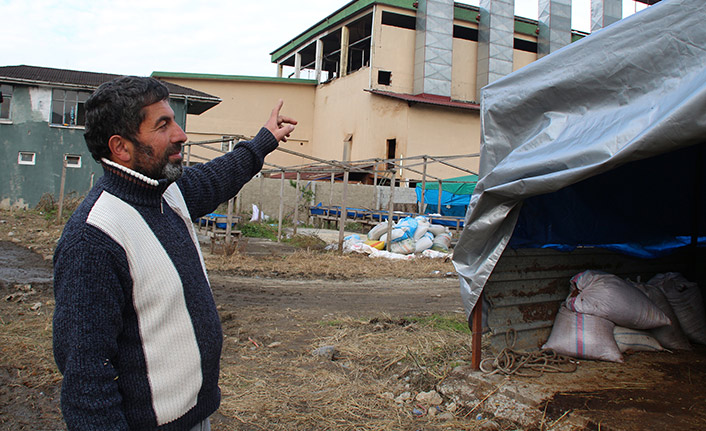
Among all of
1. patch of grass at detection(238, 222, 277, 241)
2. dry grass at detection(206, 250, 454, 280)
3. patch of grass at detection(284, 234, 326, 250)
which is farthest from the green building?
dry grass at detection(206, 250, 454, 280)

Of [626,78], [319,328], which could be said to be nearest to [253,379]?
[319,328]

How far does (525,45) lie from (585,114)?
28515 millimetres

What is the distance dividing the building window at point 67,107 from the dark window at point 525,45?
21.9 m

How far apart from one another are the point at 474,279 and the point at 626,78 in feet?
5.29

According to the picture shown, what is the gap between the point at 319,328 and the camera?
5.74 metres

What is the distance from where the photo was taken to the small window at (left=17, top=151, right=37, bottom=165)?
70.5 ft

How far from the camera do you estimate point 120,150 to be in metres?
1.62

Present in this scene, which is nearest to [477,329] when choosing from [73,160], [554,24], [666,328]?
[666,328]

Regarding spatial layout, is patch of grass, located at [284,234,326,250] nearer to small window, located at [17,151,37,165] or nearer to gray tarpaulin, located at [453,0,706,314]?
gray tarpaulin, located at [453,0,706,314]

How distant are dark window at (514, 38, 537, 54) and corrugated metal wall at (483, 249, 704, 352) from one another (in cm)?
2659

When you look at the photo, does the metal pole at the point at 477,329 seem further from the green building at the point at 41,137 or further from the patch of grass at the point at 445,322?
the green building at the point at 41,137

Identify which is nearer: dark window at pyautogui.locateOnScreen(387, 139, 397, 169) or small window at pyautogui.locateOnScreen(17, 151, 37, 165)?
small window at pyautogui.locateOnScreen(17, 151, 37, 165)

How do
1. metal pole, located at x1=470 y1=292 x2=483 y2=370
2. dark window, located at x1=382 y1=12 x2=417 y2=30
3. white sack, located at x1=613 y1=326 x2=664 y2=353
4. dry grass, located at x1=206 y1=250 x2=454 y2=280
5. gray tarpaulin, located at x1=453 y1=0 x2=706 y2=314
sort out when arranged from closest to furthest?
gray tarpaulin, located at x1=453 y1=0 x2=706 y2=314
metal pole, located at x1=470 y1=292 x2=483 y2=370
white sack, located at x1=613 y1=326 x2=664 y2=353
dry grass, located at x1=206 y1=250 x2=454 y2=280
dark window, located at x1=382 y1=12 x2=417 y2=30

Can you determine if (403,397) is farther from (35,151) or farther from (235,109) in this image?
(235,109)
